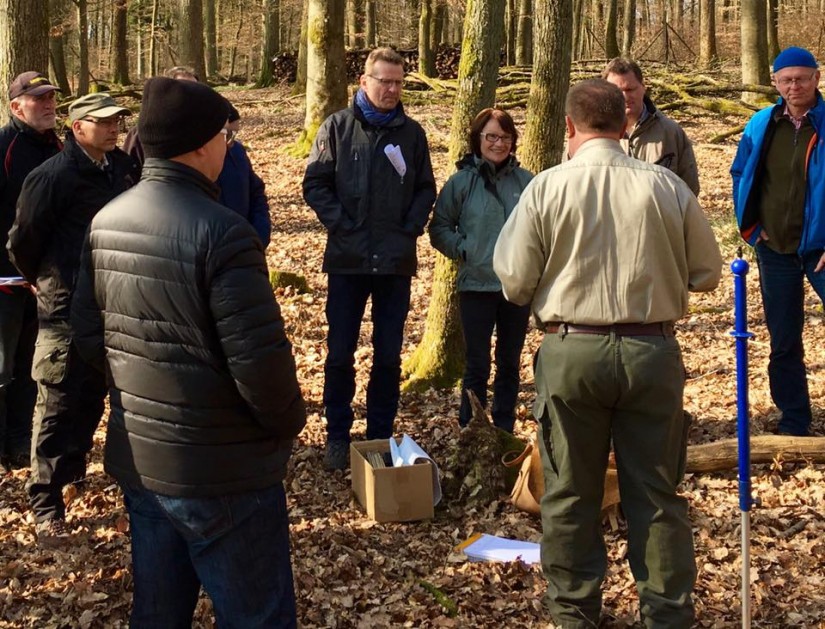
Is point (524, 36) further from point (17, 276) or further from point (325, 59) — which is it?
point (17, 276)

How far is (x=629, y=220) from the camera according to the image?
144 inches

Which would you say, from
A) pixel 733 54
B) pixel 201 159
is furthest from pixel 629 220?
pixel 733 54

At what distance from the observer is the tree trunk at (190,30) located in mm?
17953

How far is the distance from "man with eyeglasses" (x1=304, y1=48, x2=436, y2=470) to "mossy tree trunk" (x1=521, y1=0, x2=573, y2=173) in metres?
1.87

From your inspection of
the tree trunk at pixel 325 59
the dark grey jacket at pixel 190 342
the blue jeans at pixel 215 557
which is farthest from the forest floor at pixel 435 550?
the tree trunk at pixel 325 59

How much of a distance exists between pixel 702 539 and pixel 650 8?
48743 millimetres

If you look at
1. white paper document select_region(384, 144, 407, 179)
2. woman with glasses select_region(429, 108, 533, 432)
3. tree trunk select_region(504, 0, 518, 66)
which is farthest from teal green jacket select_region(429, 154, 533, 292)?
tree trunk select_region(504, 0, 518, 66)

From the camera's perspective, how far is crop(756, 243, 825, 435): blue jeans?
5.87 meters

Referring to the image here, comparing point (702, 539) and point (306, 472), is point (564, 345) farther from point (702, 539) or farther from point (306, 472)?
point (306, 472)

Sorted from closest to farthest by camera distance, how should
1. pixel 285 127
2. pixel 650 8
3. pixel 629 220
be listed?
pixel 629 220 → pixel 285 127 → pixel 650 8

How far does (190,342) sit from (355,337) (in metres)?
3.02

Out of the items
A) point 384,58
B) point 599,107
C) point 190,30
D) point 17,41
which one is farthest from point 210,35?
point 599,107

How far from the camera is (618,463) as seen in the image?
3.90m

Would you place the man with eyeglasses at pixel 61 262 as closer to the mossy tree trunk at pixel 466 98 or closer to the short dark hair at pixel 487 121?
the short dark hair at pixel 487 121
